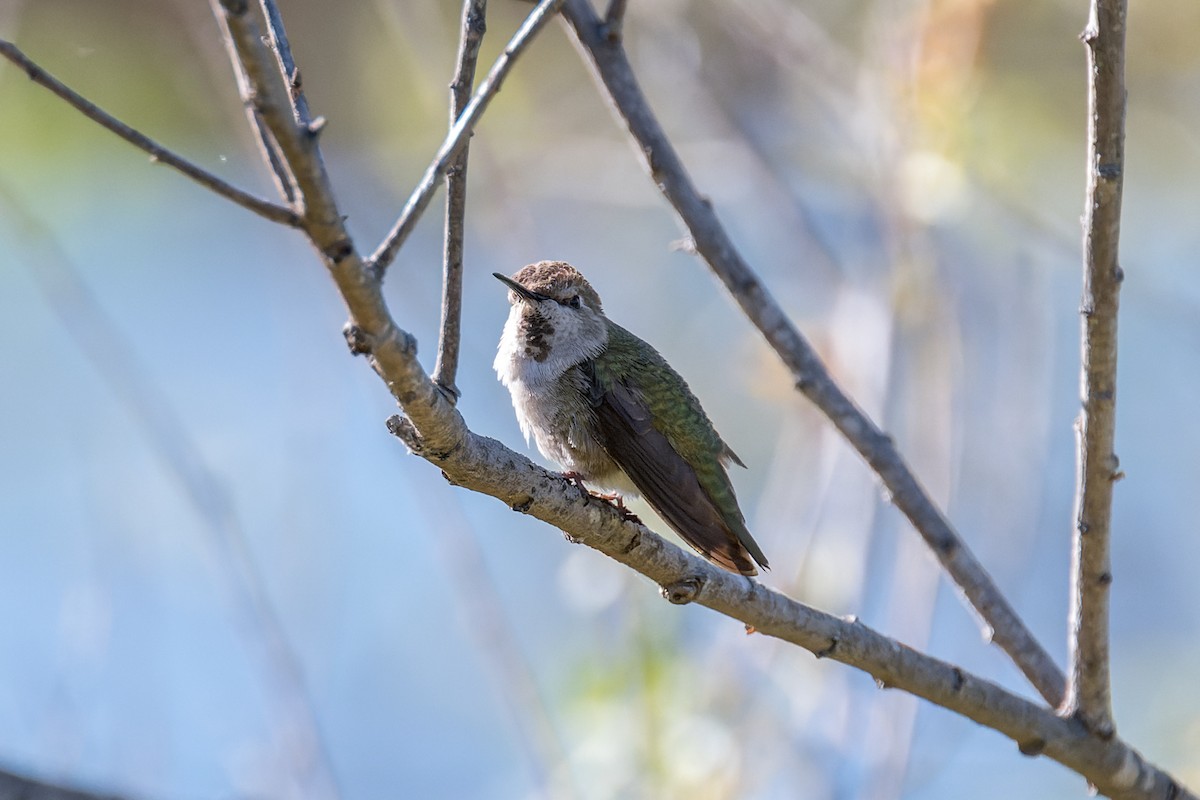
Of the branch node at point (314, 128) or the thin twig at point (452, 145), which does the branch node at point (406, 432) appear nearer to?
the thin twig at point (452, 145)

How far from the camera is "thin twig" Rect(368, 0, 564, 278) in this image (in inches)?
81.7

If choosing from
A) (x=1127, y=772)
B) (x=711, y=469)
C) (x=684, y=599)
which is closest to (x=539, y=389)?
(x=711, y=469)

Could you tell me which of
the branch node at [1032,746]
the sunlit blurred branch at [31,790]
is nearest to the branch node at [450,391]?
the sunlit blurred branch at [31,790]

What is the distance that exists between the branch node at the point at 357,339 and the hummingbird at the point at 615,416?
196cm

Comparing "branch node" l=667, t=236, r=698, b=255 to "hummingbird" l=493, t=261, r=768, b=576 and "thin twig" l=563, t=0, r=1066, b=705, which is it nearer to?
"thin twig" l=563, t=0, r=1066, b=705

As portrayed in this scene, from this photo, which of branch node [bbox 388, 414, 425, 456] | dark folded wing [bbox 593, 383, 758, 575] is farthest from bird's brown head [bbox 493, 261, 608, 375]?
branch node [bbox 388, 414, 425, 456]

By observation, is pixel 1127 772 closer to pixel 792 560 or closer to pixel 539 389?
pixel 792 560

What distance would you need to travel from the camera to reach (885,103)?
5605 millimetres

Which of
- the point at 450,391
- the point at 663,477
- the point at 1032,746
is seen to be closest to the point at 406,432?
the point at 450,391

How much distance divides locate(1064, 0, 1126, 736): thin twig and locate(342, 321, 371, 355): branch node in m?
1.89

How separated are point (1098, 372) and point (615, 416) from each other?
167 cm

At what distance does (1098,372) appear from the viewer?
3250 millimetres

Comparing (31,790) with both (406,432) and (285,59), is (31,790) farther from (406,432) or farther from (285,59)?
(285,59)

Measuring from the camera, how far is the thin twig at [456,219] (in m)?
2.71
